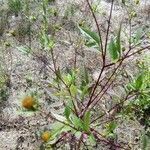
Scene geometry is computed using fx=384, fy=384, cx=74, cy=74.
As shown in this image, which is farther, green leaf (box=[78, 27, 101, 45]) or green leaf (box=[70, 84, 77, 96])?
green leaf (box=[70, 84, 77, 96])

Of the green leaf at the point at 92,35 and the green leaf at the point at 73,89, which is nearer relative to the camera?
the green leaf at the point at 92,35

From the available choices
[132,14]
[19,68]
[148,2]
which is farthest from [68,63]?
[148,2]

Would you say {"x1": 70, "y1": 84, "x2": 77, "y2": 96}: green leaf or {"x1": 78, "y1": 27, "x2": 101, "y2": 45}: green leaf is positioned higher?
{"x1": 78, "y1": 27, "x2": 101, "y2": 45}: green leaf

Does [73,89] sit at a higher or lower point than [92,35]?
lower

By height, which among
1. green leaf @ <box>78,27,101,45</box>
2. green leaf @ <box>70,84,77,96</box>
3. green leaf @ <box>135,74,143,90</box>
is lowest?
green leaf @ <box>70,84,77,96</box>

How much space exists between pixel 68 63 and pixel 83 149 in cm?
90

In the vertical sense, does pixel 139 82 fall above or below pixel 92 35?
below

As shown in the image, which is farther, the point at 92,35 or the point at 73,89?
the point at 73,89

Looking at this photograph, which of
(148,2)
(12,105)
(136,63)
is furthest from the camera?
(148,2)

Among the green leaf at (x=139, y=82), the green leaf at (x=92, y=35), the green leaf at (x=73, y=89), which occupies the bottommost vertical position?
the green leaf at (x=73, y=89)

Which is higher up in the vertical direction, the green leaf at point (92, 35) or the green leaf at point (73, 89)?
the green leaf at point (92, 35)

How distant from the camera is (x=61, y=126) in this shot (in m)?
1.70

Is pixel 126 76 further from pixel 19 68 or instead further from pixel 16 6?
pixel 16 6

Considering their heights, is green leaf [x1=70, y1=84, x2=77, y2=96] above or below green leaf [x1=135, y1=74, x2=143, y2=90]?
below
